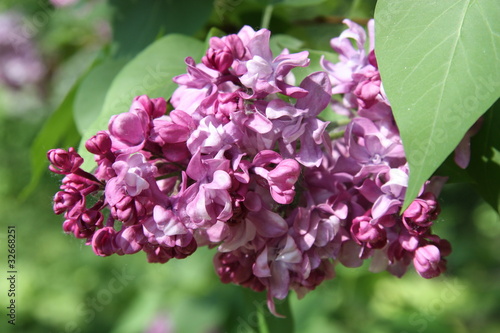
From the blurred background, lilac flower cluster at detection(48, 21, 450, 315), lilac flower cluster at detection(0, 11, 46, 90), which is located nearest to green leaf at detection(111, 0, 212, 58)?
the blurred background

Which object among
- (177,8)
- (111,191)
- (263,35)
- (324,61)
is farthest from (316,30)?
(111,191)

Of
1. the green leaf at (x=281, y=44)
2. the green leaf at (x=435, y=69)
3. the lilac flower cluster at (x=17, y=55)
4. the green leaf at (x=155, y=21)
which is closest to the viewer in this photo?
the green leaf at (x=435, y=69)

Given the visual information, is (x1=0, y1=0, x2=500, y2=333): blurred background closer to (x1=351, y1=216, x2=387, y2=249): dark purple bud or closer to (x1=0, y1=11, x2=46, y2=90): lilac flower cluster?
(x1=0, y1=11, x2=46, y2=90): lilac flower cluster

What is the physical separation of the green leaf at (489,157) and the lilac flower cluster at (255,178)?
0.09 meters

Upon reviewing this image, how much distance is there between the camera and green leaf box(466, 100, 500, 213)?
746mm

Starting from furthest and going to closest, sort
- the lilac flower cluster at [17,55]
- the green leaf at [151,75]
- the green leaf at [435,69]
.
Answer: the lilac flower cluster at [17,55] → the green leaf at [151,75] → the green leaf at [435,69]

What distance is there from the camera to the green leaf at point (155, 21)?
111 centimetres

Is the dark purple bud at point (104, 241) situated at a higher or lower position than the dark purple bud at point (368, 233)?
lower

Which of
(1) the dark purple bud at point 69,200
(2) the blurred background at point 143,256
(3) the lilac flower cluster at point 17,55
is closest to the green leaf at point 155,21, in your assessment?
(2) the blurred background at point 143,256

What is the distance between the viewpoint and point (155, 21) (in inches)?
44.7

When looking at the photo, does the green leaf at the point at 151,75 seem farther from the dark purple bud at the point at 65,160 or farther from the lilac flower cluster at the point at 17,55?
the lilac flower cluster at the point at 17,55

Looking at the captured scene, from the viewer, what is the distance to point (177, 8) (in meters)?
1.14

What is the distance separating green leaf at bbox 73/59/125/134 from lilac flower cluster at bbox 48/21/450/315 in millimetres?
328

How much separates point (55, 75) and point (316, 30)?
6.43 ft
